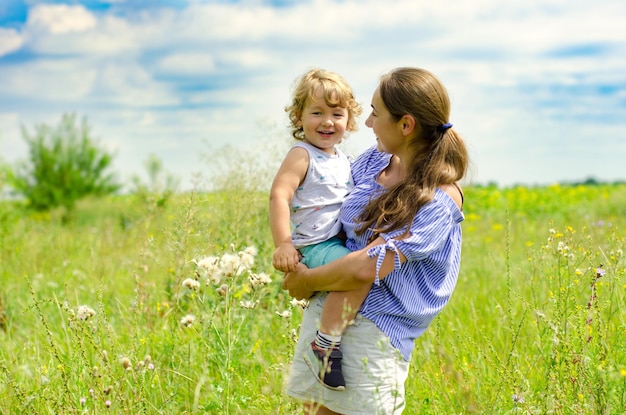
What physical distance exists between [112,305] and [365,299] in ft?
11.6

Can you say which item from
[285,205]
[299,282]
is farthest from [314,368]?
[285,205]

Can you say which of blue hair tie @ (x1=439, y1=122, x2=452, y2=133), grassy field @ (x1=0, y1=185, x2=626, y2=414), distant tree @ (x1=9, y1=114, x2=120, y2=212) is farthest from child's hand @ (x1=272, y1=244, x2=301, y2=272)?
distant tree @ (x1=9, y1=114, x2=120, y2=212)

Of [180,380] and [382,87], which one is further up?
[382,87]

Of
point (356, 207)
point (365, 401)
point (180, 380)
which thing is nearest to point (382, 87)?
point (356, 207)

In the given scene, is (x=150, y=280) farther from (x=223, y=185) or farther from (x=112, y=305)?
(x=223, y=185)

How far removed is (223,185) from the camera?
5.39m

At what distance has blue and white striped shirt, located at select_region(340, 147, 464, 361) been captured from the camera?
2.65 meters

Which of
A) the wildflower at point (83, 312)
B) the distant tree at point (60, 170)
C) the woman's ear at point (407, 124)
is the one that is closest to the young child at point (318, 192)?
the woman's ear at point (407, 124)

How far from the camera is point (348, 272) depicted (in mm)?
2627

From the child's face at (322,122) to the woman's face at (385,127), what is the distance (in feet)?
0.82

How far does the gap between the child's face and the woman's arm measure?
624 mm

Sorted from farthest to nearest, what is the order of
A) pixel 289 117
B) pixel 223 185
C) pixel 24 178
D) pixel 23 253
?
1. pixel 24 178
2. pixel 23 253
3. pixel 223 185
4. pixel 289 117

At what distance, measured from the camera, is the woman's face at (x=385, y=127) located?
282 cm

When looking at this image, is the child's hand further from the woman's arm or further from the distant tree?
the distant tree
